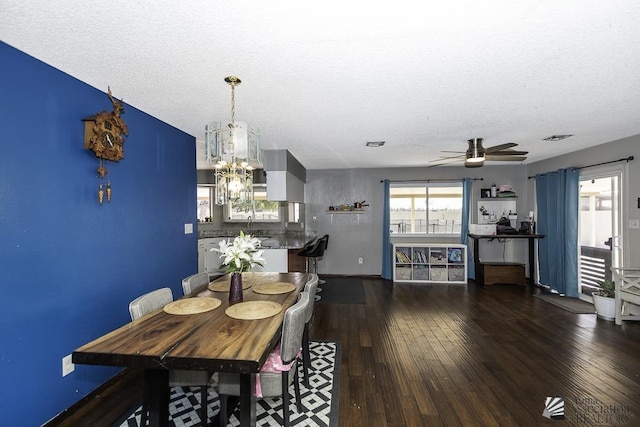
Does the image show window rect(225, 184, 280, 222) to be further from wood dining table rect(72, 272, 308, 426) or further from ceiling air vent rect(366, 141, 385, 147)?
wood dining table rect(72, 272, 308, 426)

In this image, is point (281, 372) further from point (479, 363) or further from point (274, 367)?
point (479, 363)

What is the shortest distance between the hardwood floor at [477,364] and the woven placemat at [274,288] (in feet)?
2.92

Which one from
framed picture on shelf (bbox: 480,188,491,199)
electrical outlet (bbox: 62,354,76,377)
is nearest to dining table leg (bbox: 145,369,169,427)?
electrical outlet (bbox: 62,354,76,377)

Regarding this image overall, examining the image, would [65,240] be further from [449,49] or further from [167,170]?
[449,49]

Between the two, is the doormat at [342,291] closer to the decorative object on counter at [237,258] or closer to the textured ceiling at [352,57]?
the decorative object on counter at [237,258]

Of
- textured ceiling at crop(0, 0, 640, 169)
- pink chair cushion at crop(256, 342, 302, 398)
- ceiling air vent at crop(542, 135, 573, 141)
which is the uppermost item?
ceiling air vent at crop(542, 135, 573, 141)

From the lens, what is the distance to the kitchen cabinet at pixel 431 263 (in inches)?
219

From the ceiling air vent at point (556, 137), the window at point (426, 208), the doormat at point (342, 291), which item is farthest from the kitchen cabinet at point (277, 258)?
the ceiling air vent at point (556, 137)

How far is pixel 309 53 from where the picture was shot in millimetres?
1698

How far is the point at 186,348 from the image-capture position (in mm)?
1341

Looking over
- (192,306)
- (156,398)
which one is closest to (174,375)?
(156,398)

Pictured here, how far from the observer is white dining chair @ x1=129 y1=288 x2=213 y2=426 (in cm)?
171

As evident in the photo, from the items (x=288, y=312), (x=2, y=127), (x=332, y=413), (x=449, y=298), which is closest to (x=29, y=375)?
(x=2, y=127)

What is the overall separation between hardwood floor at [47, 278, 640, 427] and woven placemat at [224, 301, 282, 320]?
2.94 feet
